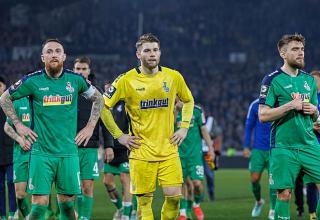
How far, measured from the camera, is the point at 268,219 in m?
13.8

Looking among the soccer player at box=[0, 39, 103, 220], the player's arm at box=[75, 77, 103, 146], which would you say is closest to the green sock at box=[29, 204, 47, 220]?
the soccer player at box=[0, 39, 103, 220]

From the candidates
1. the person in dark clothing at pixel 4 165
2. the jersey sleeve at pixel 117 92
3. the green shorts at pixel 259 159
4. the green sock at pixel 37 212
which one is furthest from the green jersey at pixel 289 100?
the green shorts at pixel 259 159

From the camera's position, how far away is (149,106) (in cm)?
964

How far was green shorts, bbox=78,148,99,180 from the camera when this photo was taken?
1220 centimetres

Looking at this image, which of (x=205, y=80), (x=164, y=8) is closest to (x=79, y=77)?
(x=205, y=80)

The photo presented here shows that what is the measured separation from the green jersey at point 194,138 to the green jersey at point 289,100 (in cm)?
485

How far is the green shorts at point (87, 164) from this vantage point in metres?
12.2

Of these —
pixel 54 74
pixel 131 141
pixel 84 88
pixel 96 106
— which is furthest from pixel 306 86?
pixel 54 74

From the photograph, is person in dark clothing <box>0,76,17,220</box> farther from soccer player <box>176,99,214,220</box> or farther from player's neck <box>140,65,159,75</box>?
player's neck <box>140,65,159,75</box>

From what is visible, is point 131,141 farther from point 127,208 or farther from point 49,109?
point 127,208

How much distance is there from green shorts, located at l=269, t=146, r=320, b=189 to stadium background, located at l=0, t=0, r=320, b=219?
1166 inches

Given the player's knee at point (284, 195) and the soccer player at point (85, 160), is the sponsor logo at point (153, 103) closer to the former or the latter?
the player's knee at point (284, 195)

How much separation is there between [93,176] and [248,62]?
35049 millimetres

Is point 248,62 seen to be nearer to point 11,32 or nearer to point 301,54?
point 11,32
